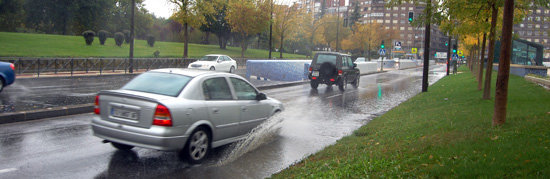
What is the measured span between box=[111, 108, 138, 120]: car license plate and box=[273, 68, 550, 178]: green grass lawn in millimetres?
2163

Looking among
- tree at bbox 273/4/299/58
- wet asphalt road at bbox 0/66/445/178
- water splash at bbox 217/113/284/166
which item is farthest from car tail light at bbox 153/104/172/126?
tree at bbox 273/4/299/58

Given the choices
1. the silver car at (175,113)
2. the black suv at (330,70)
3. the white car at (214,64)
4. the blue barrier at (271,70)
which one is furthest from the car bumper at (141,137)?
the white car at (214,64)

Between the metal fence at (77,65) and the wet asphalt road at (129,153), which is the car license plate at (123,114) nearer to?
the wet asphalt road at (129,153)

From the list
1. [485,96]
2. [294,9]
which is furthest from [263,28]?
[485,96]

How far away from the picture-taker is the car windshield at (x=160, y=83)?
6332mm

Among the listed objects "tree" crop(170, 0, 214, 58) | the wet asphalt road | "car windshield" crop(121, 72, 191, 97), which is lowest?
the wet asphalt road

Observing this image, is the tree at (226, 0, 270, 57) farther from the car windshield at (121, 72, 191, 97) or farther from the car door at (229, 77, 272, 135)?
the car windshield at (121, 72, 191, 97)

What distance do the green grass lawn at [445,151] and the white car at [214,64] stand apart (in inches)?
864

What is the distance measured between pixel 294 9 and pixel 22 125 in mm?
44940

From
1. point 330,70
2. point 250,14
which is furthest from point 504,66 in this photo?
point 250,14

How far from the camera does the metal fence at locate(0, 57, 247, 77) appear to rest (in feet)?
77.0

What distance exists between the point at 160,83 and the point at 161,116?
929 millimetres

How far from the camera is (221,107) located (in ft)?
22.0

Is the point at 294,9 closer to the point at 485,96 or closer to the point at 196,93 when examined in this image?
the point at 485,96
